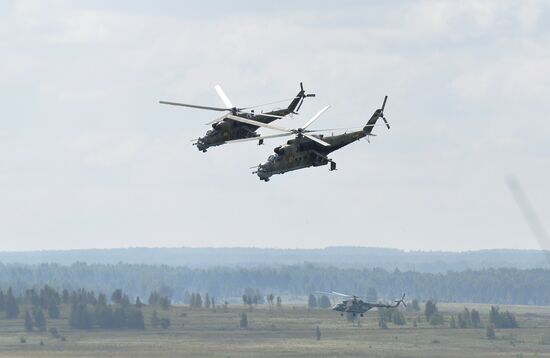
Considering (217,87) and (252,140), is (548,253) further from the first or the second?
(217,87)

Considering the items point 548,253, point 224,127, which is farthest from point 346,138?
point 548,253

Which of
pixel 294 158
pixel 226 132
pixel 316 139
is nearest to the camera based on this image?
pixel 316 139

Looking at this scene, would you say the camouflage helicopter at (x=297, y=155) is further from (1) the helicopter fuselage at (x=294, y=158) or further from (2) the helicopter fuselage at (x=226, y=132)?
(2) the helicopter fuselage at (x=226, y=132)

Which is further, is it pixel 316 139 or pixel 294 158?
pixel 294 158

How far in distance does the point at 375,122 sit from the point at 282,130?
448 inches

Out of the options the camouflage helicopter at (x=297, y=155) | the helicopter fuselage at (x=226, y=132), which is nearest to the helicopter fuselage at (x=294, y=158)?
the camouflage helicopter at (x=297, y=155)

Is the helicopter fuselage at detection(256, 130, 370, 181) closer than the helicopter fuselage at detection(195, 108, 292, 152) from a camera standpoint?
Yes

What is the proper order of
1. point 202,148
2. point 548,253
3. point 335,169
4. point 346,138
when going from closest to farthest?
1. point 548,253
2. point 335,169
3. point 346,138
4. point 202,148

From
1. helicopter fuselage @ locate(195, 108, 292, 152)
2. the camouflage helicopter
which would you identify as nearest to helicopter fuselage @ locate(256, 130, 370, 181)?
the camouflage helicopter

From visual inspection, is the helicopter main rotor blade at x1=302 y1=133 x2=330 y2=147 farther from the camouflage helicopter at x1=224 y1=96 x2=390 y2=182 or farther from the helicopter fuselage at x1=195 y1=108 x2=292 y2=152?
the helicopter fuselage at x1=195 y1=108 x2=292 y2=152

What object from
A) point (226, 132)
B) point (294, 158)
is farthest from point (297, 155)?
point (226, 132)

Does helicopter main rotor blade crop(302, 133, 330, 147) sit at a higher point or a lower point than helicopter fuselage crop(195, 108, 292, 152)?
lower

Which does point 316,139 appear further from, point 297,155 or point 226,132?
point 226,132

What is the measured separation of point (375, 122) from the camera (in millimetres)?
124688
